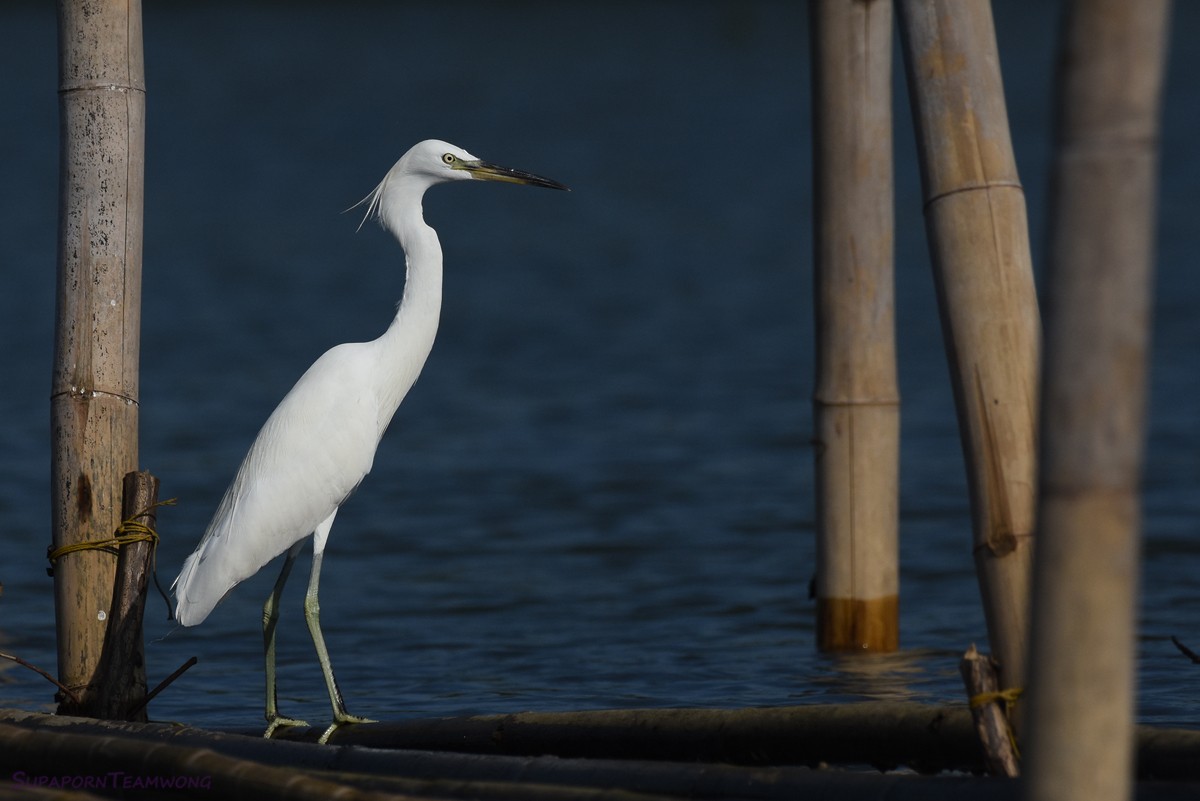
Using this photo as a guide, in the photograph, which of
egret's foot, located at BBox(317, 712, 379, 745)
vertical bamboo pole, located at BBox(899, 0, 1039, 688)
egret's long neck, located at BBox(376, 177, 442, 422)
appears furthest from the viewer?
egret's long neck, located at BBox(376, 177, 442, 422)

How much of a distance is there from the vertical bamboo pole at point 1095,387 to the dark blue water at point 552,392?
3126 mm

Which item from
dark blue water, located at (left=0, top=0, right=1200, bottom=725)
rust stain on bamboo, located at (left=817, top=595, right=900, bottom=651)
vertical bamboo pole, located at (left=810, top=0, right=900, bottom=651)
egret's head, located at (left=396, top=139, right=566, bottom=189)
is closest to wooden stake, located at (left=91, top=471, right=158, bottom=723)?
dark blue water, located at (left=0, top=0, right=1200, bottom=725)

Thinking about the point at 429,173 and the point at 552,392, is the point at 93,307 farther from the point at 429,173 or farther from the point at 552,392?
the point at 552,392

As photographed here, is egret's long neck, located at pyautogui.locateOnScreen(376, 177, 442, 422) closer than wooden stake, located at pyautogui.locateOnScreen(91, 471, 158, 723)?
No

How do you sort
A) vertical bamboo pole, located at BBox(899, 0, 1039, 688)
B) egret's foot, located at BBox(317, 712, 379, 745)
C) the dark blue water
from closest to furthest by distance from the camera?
vertical bamboo pole, located at BBox(899, 0, 1039, 688), egret's foot, located at BBox(317, 712, 379, 745), the dark blue water

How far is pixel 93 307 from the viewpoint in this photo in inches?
→ 172

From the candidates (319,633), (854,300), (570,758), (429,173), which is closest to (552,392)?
(854,300)

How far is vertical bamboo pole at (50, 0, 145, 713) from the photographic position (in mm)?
4367

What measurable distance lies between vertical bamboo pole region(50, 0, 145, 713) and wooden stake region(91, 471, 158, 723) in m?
0.05

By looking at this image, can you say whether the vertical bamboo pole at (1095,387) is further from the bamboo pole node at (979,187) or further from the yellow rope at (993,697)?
the bamboo pole node at (979,187)

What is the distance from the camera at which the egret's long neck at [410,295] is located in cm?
504

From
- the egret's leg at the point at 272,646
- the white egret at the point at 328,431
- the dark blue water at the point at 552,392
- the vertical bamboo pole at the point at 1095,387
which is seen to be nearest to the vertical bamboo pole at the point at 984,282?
the vertical bamboo pole at the point at 1095,387

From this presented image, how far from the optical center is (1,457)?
445 inches

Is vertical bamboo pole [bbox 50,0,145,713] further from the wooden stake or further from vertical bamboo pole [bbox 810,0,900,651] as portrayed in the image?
vertical bamboo pole [bbox 810,0,900,651]
